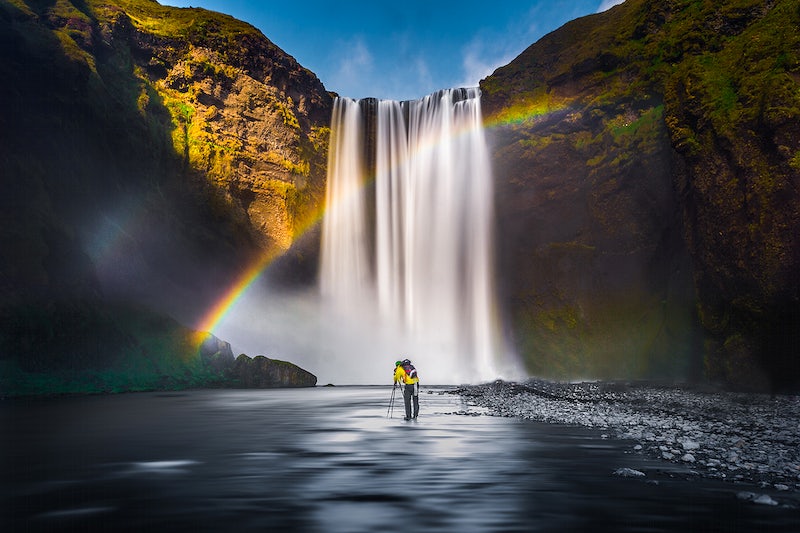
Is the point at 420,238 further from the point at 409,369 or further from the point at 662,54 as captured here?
the point at 409,369

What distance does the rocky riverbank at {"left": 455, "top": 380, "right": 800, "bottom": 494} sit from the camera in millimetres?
11375

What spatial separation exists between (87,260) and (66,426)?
26893 mm

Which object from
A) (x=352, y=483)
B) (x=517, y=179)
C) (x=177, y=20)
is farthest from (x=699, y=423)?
(x=177, y=20)

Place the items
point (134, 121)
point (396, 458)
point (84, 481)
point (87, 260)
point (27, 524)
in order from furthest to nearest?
1. point (134, 121)
2. point (87, 260)
3. point (396, 458)
4. point (84, 481)
5. point (27, 524)

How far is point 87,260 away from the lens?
146 ft

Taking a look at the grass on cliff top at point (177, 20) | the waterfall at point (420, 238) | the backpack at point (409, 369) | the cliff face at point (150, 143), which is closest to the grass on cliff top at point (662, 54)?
the waterfall at point (420, 238)

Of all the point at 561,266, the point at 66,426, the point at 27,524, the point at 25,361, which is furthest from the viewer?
the point at 561,266

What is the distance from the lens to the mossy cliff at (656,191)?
30156 millimetres

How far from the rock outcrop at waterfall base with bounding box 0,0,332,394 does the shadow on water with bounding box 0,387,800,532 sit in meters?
23.3

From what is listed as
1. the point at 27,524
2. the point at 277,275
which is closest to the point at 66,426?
the point at 27,524

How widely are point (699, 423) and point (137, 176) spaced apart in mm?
46473

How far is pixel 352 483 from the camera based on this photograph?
10.8 m

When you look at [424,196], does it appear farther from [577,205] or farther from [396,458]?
[396,458]

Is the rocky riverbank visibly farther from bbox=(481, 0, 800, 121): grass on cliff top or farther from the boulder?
the boulder
